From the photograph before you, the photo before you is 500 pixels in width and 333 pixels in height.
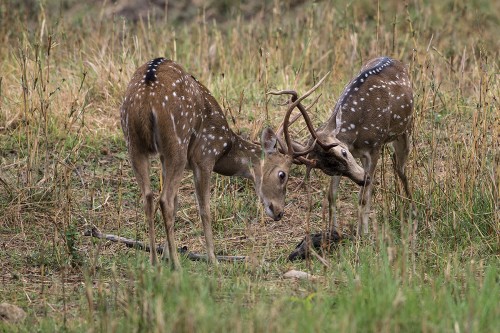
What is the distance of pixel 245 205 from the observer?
9.31 metres

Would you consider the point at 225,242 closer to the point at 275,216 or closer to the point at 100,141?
the point at 275,216

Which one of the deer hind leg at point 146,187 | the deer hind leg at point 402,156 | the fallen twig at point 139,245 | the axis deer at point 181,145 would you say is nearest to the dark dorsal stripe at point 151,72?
the axis deer at point 181,145

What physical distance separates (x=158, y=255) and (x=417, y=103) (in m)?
3.05

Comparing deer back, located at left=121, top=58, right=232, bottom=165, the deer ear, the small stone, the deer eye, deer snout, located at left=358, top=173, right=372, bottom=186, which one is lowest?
the small stone

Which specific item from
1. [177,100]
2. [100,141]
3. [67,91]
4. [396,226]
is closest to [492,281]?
[396,226]

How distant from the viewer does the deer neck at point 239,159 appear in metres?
8.58

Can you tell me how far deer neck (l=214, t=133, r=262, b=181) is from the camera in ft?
28.1

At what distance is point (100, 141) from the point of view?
10.2m

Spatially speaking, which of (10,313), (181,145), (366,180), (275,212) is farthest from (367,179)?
(10,313)

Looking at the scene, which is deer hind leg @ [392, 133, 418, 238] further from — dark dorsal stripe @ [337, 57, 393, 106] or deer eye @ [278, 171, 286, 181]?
deer eye @ [278, 171, 286, 181]

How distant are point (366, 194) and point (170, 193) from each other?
1951mm

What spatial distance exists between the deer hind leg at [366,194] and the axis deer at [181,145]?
73cm

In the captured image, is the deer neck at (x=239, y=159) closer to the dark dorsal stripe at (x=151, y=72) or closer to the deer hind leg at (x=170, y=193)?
the deer hind leg at (x=170, y=193)

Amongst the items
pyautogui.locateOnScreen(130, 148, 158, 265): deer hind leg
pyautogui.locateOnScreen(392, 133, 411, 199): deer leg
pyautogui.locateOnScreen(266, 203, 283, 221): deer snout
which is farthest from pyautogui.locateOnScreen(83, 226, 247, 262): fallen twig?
pyautogui.locateOnScreen(392, 133, 411, 199): deer leg
